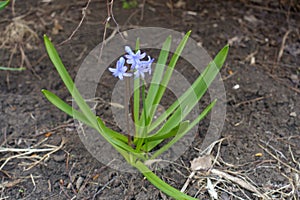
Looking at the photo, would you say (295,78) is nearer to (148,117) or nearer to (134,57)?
(148,117)

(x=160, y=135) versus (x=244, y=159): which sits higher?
(x=160, y=135)

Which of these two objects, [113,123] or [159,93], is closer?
[159,93]

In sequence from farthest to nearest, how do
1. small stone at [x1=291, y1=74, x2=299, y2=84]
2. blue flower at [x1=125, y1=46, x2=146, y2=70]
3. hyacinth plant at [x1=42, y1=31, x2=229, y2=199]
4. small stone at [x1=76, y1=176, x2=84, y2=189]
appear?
1. small stone at [x1=291, y1=74, x2=299, y2=84]
2. small stone at [x1=76, y1=176, x2=84, y2=189]
3. hyacinth plant at [x1=42, y1=31, x2=229, y2=199]
4. blue flower at [x1=125, y1=46, x2=146, y2=70]

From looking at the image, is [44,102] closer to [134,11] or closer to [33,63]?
[33,63]

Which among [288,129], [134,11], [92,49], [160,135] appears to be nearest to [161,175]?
[160,135]

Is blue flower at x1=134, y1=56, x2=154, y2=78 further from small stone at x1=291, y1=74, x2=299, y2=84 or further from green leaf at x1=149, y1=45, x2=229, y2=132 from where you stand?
small stone at x1=291, y1=74, x2=299, y2=84

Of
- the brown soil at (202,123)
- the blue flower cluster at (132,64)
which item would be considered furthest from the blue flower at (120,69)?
the brown soil at (202,123)

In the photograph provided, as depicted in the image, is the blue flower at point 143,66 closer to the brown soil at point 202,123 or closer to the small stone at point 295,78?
the brown soil at point 202,123

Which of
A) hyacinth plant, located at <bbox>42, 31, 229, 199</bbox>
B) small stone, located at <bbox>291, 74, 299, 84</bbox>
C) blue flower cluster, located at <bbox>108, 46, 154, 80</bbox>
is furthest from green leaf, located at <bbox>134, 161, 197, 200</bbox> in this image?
small stone, located at <bbox>291, 74, 299, 84</bbox>
